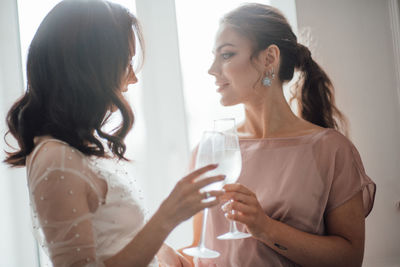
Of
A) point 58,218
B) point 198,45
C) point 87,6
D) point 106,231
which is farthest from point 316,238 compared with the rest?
point 198,45

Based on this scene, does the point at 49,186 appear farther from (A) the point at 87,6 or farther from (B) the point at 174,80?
(B) the point at 174,80

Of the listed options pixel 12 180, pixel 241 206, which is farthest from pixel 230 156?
pixel 12 180

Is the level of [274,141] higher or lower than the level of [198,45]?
lower

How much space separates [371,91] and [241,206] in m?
1.22

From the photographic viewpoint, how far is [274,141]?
1.29 meters

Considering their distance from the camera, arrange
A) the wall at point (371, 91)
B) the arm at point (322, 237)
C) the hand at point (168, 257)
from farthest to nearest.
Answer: the wall at point (371, 91) < the hand at point (168, 257) < the arm at point (322, 237)

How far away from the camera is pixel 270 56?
1289 mm

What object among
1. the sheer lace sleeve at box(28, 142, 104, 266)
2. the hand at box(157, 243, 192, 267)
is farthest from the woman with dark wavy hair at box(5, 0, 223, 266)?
the hand at box(157, 243, 192, 267)

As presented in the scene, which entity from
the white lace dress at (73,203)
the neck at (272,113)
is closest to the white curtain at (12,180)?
the white lace dress at (73,203)

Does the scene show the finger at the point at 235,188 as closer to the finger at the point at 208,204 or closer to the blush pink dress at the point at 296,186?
the finger at the point at 208,204

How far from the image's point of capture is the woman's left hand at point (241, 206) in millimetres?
909

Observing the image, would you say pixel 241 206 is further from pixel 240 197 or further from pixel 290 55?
pixel 290 55

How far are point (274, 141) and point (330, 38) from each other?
764 mm

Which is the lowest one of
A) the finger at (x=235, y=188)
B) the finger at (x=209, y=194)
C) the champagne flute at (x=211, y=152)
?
the finger at (x=235, y=188)
